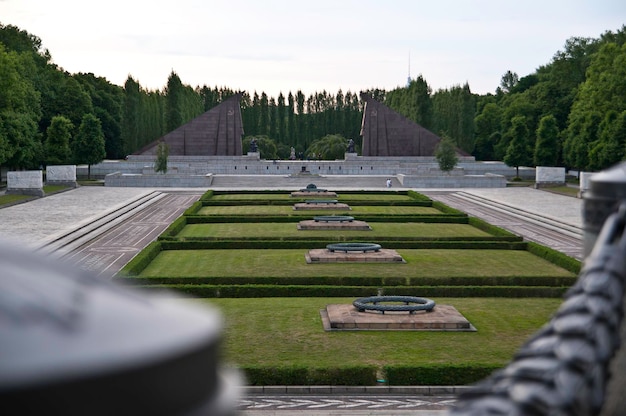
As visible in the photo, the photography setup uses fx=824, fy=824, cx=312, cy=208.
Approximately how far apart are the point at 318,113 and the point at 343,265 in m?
78.1

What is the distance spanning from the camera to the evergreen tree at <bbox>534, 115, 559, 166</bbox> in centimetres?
5781

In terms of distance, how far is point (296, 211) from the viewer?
113ft

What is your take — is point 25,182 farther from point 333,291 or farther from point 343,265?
point 333,291

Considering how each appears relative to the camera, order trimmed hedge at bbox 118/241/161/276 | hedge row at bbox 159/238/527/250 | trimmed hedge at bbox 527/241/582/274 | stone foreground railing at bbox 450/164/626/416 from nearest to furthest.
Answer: stone foreground railing at bbox 450/164/626/416 → trimmed hedge at bbox 118/241/161/276 → trimmed hedge at bbox 527/241/582/274 → hedge row at bbox 159/238/527/250

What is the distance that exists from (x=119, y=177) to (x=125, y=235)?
86.7 ft

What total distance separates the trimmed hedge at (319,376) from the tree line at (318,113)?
36.4m

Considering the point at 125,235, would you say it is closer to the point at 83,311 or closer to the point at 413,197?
the point at 413,197

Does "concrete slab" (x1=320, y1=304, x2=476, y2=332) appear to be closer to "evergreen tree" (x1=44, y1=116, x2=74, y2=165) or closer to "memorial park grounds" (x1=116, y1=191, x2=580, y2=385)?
"memorial park grounds" (x1=116, y1=191, x2=580, y2=385)

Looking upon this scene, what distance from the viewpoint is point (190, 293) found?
16.5 meters

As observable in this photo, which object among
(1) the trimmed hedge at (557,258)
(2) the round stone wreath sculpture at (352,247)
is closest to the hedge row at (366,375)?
(1) the trimmed hedge at (557,258)

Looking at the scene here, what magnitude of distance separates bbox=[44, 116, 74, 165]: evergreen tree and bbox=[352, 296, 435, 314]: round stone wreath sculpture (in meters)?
43.3

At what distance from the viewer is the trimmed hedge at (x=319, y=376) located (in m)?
11.0

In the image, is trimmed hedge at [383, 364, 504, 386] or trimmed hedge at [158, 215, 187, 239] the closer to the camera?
trimmed hedge at [383, 364, 504, 386]

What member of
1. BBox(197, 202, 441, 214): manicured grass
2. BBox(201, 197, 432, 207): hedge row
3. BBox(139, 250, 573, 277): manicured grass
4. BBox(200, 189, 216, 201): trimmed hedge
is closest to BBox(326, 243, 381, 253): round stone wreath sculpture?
BBox(139, 250, 573, 277): manicured grass
